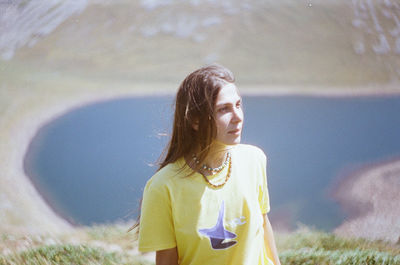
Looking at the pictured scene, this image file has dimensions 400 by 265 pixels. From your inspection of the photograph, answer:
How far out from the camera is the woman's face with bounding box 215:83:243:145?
4.48 feet

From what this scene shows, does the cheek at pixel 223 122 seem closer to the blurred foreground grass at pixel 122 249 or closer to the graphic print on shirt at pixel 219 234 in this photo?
the graphic print on shirt at pixel 219 234

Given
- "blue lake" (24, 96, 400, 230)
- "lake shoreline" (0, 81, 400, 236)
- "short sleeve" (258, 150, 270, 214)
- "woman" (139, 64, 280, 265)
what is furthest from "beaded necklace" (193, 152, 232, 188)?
"lake shoreline" (0, 81, 400, 236)

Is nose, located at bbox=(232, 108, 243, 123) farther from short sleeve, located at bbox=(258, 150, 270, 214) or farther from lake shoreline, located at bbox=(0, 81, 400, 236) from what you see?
lake shoreline, located at bbox=(0, 81, 400, 236)

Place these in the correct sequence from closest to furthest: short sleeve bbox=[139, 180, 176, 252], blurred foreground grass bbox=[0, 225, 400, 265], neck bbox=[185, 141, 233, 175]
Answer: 1. short sleeve bbox=[139, 180, 176, 252]
2. neck bbox=[185, 141, 233, 175]
3. blurred foreground grass bbox=[0, 225, 400, 265]

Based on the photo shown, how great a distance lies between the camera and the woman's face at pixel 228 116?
1365mm

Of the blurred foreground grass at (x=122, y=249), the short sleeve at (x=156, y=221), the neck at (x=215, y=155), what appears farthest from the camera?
the blurred foreground grass at (x=122, y=249)

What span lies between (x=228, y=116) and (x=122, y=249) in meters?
1.20

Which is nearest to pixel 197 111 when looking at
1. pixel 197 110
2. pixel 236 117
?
pixel 197 110

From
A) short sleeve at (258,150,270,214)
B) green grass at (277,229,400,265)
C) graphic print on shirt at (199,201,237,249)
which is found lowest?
green grass at (277,229,400,265)

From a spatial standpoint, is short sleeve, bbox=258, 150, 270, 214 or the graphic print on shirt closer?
the graphic print on shirt

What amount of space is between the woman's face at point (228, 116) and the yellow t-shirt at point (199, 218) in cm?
14

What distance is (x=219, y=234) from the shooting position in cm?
134

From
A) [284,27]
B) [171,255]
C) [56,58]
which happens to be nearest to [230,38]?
[284,27]

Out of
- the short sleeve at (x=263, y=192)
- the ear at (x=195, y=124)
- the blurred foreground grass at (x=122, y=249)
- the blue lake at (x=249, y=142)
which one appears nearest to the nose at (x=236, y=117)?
the ear at (x=195, y=124)
